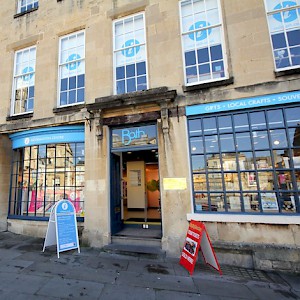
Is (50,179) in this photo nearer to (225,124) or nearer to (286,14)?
(225,124)

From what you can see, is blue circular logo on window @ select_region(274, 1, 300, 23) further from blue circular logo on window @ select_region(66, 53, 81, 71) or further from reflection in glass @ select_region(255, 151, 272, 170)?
blue circular logo on window @ select_region(66, 53, 81, 71)

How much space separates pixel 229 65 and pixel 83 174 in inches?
248

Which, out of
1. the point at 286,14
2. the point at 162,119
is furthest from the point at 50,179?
the point at 286,14

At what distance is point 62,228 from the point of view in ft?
19.9

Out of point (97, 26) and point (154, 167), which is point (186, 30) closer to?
point (97, 26)

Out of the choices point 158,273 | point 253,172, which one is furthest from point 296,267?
point 158,273

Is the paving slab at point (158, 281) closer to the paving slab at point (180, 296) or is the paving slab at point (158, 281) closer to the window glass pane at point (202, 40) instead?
the paving slab at point (180, 296)

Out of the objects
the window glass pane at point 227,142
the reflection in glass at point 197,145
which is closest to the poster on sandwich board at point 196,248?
the reflection in glass at point 197,145

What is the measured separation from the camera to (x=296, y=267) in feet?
16.3

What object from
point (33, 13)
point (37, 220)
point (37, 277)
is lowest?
point (37, 277)

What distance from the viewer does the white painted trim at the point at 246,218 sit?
203 inches

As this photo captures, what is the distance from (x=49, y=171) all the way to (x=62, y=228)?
282cm

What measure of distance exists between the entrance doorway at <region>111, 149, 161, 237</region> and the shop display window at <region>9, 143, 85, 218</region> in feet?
4.64

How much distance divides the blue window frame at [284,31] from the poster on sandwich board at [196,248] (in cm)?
508
